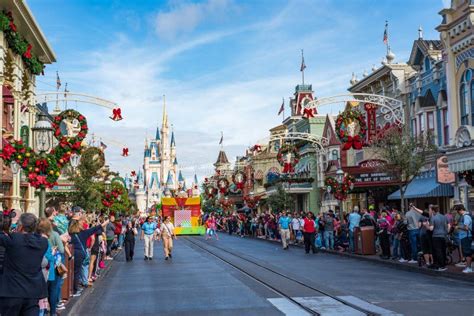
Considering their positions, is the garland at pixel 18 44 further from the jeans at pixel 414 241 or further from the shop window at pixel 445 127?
the shop window at pixel 445 127

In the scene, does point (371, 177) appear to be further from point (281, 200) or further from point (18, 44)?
point (18, 44)

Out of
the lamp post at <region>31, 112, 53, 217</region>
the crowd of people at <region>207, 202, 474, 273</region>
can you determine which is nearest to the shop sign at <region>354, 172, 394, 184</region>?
the crowd of people at <region>207, 202, 474, 273</region>

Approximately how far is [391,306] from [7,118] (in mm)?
20063

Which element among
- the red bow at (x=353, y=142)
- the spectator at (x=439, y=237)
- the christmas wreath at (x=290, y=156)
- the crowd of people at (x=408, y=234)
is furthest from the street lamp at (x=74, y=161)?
the spectator at (x=439, y=237)

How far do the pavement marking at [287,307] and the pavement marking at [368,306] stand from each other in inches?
40.6

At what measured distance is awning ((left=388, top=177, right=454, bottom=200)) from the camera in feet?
101

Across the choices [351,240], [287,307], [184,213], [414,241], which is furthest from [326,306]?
[184,213]

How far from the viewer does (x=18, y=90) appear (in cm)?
2802

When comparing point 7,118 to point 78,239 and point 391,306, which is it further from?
point 391,306

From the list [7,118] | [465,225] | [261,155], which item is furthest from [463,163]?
[261,155]

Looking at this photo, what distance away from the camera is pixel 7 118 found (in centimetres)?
2708

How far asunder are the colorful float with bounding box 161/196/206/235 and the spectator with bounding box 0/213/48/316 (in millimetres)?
46046

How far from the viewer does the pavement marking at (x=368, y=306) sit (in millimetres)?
10500

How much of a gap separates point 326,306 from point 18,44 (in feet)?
63.6
